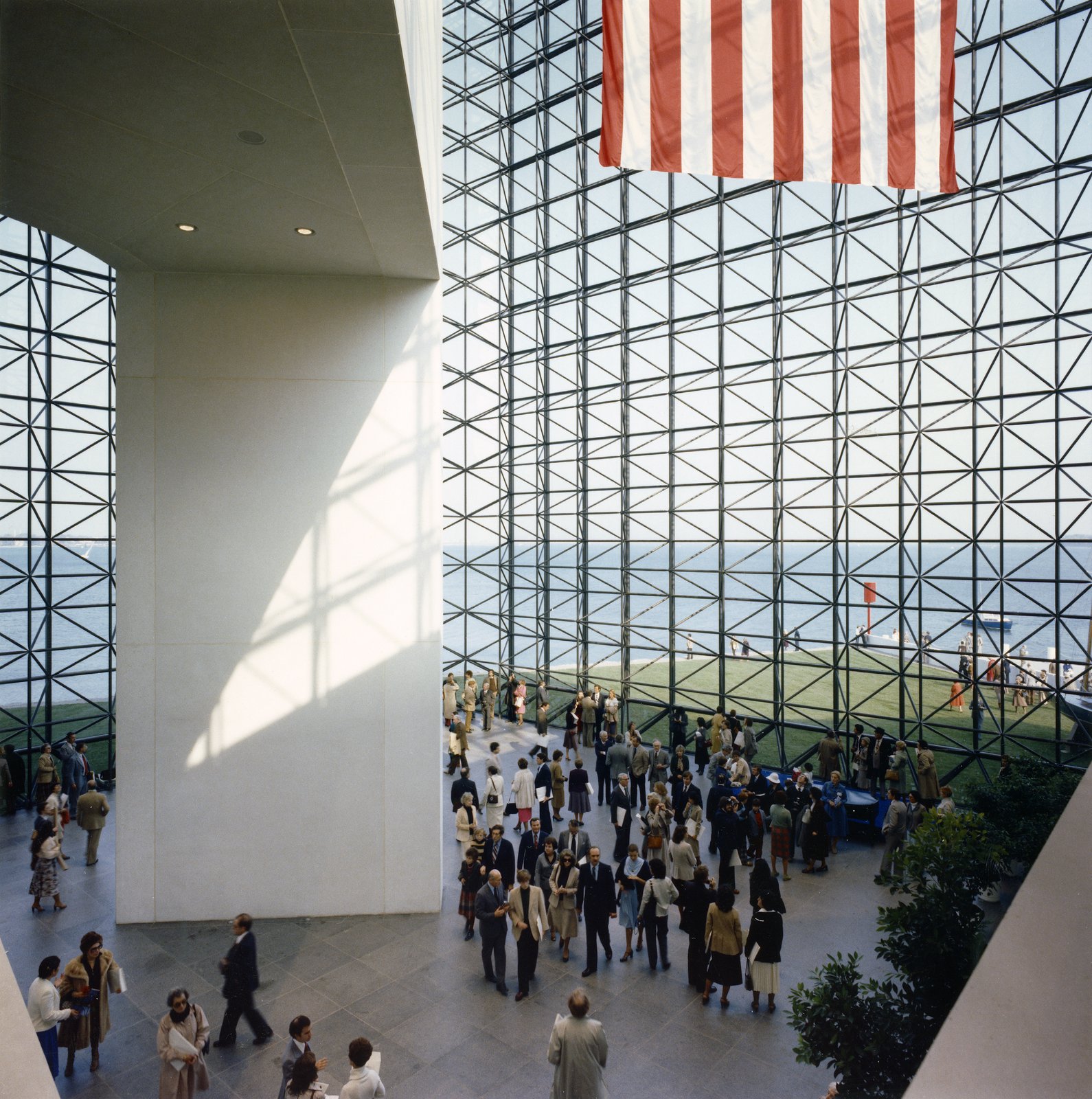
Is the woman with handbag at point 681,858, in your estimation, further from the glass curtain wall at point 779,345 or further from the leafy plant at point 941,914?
the glass curtain wall at point 779,345

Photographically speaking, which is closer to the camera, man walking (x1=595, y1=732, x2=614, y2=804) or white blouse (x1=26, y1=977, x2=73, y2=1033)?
white blouse (x1=26, y1=977, x2=73, y2=1033)

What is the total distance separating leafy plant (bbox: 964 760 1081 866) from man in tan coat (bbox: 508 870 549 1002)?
407cm

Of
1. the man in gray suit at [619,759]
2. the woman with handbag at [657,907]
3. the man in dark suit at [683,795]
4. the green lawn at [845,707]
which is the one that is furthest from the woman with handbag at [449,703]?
the woman with handbag at [657,907]

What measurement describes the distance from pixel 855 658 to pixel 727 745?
73.6 ft

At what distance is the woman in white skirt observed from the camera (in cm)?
638

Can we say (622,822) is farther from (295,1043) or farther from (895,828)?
(295,1043)

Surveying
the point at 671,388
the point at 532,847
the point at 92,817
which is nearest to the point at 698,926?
the point at 532,847

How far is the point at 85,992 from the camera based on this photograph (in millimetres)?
5648

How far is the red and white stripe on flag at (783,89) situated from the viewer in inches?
197

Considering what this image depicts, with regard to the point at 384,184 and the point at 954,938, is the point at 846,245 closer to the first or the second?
the point at 384,184

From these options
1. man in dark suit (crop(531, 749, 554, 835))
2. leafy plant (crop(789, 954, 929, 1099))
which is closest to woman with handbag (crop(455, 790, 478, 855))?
man in dark suit (crop(531, 749, 554, 835))

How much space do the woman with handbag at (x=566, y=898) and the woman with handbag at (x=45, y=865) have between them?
229 inches

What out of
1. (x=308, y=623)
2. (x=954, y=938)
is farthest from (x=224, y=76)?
(x=954, y=938)

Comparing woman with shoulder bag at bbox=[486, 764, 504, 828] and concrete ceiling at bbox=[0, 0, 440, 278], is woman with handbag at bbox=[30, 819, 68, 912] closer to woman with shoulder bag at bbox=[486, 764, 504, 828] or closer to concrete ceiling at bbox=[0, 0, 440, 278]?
woman with shoulder bag at bbox=[486, 764, 504, 828]
